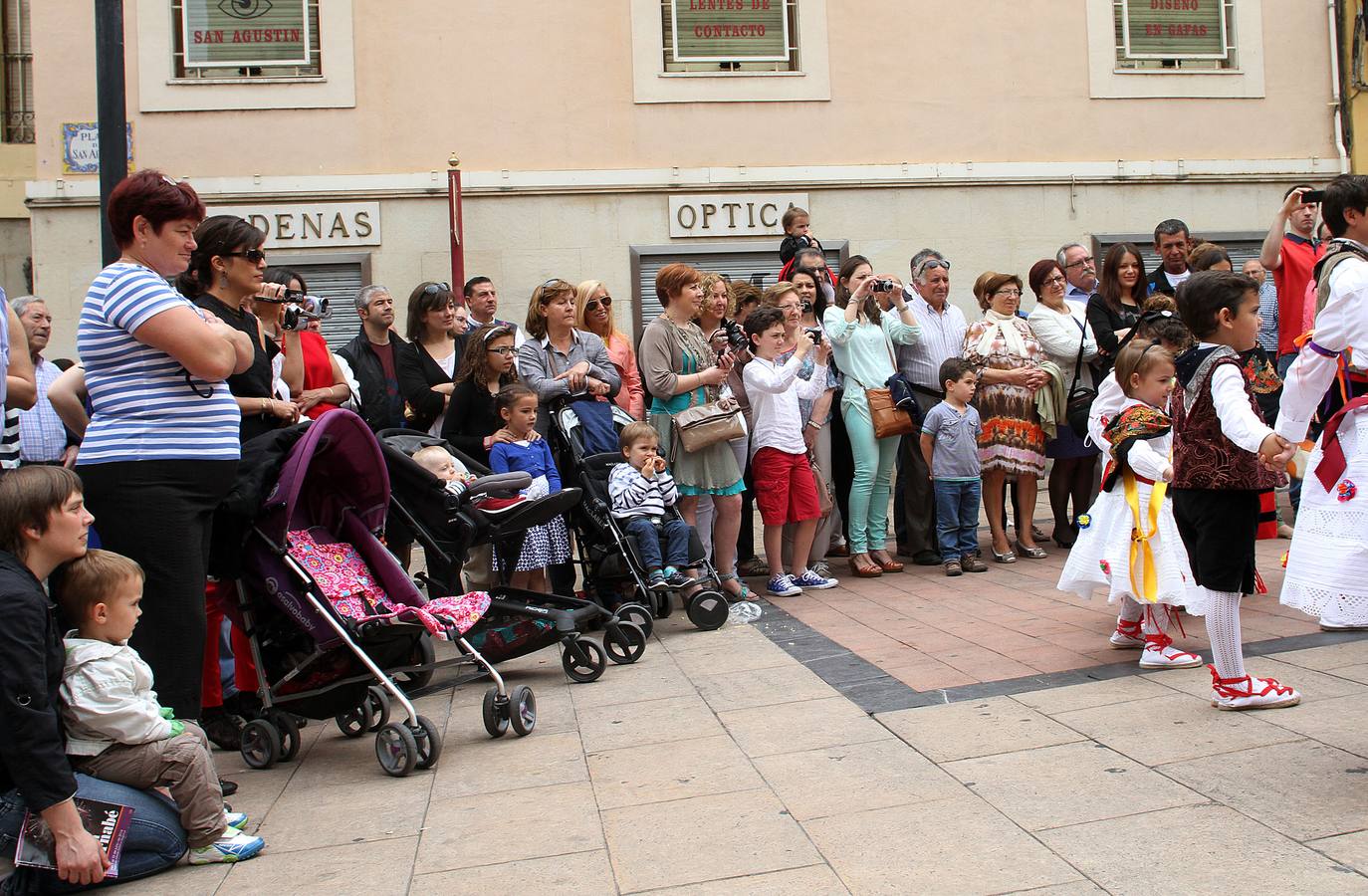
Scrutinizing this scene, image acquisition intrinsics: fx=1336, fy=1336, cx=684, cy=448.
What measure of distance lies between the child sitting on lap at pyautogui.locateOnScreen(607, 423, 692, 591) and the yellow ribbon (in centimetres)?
235

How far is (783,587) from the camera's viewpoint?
811 centimetres

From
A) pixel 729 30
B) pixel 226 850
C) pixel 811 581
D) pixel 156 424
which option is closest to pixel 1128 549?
pixel 811 581

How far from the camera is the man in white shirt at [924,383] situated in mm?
9148

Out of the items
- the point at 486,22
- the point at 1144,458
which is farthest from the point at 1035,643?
the point at 486,22

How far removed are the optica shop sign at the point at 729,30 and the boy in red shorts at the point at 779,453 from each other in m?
5.59

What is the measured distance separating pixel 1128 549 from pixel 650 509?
248cm

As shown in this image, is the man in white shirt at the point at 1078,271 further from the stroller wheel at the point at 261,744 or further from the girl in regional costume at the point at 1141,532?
the stroller wheel at the point at 261,744

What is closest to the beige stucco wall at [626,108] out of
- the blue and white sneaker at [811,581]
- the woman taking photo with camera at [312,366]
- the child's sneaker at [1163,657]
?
the woman taking photo with camera at [312,366]

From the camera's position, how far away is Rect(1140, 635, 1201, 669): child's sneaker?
5.61m

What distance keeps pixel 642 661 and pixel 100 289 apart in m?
3.13

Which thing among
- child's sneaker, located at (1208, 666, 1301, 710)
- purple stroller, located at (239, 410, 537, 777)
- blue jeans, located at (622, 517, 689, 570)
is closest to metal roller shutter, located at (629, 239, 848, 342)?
blue jeans, located at (622, 517, 689, 570)

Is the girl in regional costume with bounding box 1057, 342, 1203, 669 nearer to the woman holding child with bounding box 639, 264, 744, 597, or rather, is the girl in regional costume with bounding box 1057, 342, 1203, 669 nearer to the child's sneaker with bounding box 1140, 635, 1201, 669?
the child's sneaker with bounding box 1140, 635, 1201, 669

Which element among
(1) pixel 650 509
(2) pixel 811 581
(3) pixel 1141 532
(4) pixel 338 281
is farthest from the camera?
(4) pixel 338 281

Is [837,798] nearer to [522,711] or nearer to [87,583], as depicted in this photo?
[522,711]
